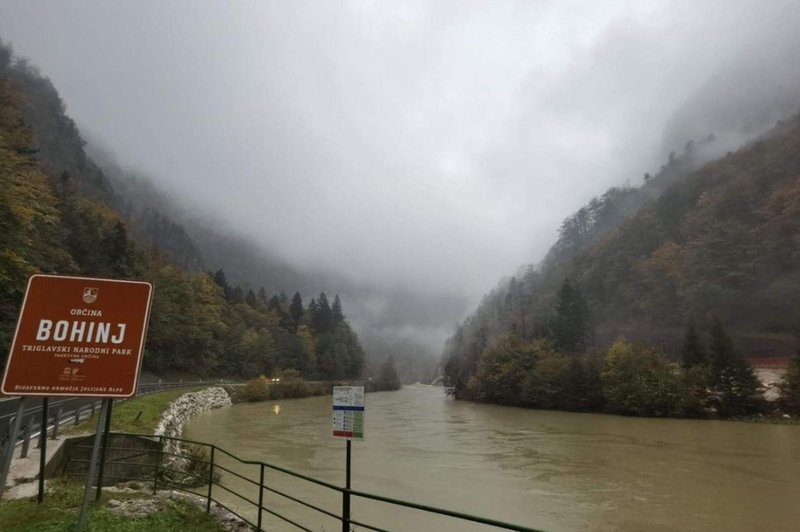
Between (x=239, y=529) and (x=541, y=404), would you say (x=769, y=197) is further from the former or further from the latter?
(x=239, y=529)

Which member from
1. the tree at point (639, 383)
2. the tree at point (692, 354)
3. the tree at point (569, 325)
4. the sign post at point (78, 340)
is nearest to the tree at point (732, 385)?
the tree at point (692, 354)

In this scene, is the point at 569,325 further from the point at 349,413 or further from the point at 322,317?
the point at 349,413

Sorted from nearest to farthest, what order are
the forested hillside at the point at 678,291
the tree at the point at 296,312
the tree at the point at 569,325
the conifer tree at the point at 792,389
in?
the conifer tree at the point at 792,389 < the forested hillside at the point at 678,291 < the tree at the point at 569,325 < the tree at the point at 296,312

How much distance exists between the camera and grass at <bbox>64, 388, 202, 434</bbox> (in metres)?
18.9

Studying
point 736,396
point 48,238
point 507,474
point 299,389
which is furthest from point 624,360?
point 48,238

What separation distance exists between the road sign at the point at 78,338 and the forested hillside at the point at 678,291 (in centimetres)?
6038

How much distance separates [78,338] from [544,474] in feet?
67.3

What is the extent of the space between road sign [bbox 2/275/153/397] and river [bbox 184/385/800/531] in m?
8.25

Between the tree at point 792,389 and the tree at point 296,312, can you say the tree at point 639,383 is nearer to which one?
the tree at point 792,389

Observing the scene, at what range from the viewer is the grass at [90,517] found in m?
6.99

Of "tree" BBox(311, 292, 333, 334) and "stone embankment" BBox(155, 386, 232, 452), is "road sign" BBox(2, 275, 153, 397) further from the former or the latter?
"tree" BBox(311, 292, 333, 334)

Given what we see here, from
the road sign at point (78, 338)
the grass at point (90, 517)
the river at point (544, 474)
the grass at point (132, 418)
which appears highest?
the road sign at point (78, 338)

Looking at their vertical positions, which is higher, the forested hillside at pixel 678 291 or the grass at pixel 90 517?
the forested hillside at pixel 678 291

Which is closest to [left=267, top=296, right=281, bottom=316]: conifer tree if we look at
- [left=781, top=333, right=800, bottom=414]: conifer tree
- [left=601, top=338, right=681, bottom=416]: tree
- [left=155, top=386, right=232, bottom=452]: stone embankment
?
[left=155, top=386, right=232, bottom=452]: stone embankment
